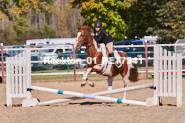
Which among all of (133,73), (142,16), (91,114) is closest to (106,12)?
(142,16)

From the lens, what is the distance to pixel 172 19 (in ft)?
70.0

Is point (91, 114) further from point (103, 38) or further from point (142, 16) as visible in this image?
point (142, 16)

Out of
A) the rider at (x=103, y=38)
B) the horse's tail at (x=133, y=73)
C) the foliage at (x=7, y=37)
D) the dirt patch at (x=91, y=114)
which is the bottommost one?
the dirt patch at (x=91, y=114)

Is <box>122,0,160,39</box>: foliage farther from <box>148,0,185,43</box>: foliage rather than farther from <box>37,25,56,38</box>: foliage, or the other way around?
<box>37,25,56,38</box>: foliage

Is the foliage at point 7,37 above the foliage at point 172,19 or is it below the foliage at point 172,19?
above

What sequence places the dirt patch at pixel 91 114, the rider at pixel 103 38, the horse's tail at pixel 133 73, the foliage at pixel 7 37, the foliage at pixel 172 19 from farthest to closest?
the foliage at pixel 7 37 < the foliage at pixel 172 19 < the horse's tail at pixel 133 73 < the rider at pixel 103 38 < the dirt patch at pixel 91 114

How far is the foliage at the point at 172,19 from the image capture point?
2109cm

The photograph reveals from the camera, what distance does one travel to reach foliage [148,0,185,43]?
2109cm

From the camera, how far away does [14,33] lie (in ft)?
232

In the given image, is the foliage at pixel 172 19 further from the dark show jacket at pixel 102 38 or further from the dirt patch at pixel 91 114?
the dirt patch at pixel 91 114

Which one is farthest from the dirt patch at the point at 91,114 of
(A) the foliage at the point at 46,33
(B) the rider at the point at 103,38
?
(A) the foliage at the point at 46,33

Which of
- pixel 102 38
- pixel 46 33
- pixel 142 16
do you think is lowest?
pixel 102 38

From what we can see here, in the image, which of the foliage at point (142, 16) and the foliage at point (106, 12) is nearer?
the foliage at point (142, 16)

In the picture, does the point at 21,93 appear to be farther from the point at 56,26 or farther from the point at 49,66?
the point at 56,26
